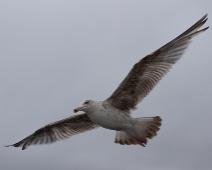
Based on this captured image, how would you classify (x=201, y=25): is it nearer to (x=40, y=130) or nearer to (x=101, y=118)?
(x=101, y=118)

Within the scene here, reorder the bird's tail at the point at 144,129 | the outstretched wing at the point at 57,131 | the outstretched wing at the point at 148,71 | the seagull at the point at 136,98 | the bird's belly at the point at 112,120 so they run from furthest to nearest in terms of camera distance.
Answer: the outstretched wing at the point at 57,131
the bird's tail at the point at 144,129
the bird's belly at the point at 112,120
the seagull at the point at 136,98
the outstretched wing at the point at 148,71

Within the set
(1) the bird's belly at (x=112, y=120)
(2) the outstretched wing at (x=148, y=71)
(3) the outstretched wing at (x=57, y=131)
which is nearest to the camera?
(2) the outstretched wing at (x=148, y=71)

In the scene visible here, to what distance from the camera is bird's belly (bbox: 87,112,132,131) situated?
41.5 ft

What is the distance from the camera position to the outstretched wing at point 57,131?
585 inches

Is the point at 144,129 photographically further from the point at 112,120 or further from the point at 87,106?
the point at 87,106

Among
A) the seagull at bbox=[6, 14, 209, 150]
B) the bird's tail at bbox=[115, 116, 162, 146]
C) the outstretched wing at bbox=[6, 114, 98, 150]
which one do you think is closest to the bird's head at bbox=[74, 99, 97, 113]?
the seagull at bbox=[6, 14, 209, 150]

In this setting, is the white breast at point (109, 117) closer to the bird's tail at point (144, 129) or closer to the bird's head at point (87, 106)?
the bird's head at point (87, 106)

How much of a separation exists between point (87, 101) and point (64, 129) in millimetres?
2737

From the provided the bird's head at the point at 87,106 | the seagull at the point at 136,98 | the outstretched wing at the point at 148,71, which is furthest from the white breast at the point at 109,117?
the outstretched wing at the point at 148,71

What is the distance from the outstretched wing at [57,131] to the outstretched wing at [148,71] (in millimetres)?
2189

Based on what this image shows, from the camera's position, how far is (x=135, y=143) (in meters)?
13.8

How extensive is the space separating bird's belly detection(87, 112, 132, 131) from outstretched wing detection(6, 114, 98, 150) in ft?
6.56

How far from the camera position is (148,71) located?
12.5m

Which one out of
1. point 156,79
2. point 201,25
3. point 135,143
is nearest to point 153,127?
point 135,143
